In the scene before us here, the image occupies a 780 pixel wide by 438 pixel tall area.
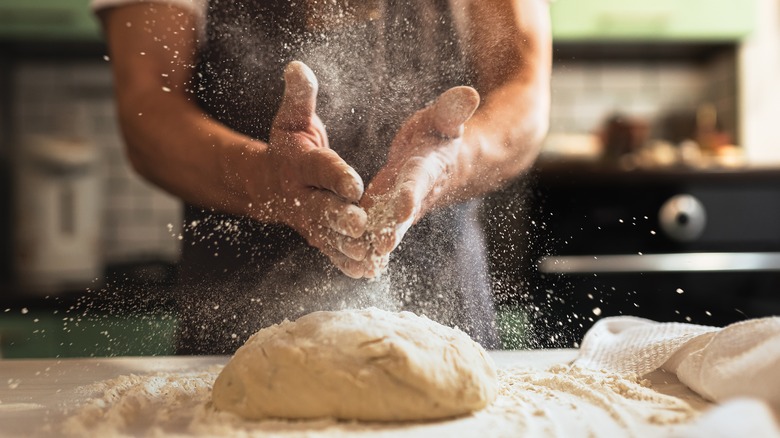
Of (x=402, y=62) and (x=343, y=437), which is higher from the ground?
(x=402, y=62)

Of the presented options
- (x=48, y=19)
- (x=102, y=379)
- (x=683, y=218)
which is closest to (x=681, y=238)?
(x=683, y=218)

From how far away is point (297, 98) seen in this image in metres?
0.85

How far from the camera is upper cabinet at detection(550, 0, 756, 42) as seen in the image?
6.89 feet

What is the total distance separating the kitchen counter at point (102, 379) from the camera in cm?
67

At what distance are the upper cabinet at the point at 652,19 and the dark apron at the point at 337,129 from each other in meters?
1.27

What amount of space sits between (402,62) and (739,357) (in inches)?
23.3

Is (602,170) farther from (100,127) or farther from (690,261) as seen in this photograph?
(100,127)

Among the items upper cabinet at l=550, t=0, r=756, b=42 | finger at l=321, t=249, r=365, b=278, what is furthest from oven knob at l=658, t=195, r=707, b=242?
finger at l=321, t=249, r=365, b=278

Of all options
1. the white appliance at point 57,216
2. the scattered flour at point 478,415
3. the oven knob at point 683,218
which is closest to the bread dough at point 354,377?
the scattered flour at point 478,415

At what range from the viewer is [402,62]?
98 centimetres

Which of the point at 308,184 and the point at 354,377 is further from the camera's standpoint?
the point at 308,184

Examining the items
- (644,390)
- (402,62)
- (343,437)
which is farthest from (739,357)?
(402,62)

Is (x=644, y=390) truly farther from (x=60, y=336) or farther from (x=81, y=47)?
(x=81, y=47)

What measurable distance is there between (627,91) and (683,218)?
799 mm
